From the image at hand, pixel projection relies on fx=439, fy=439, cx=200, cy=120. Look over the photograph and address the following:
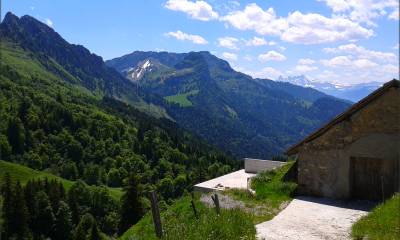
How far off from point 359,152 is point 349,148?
541 millimetres

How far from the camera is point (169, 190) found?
18238 cm

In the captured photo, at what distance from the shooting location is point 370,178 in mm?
22922

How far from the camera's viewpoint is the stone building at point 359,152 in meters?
22.2

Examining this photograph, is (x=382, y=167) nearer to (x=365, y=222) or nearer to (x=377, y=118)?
(x=377, y=118)

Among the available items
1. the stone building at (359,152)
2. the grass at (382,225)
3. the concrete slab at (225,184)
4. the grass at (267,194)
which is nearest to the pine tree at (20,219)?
the concrete slab at (225,184)

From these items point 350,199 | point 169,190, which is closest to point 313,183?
point 350,199

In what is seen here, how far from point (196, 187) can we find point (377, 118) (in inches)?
498

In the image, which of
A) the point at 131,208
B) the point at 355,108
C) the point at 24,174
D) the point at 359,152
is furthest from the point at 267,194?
the point at 24,174

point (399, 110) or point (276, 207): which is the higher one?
point (399, 110)

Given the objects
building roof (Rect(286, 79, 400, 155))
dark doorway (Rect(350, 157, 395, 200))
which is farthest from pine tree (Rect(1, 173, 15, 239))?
dark doorway (Rect(350, 157, 395, 200))

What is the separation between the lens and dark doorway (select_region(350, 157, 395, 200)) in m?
22.4

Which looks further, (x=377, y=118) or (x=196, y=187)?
(x=196, y=187)

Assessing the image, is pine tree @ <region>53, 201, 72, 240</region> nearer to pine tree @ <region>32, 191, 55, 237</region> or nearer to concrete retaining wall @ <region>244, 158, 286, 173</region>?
pine tree @ <region>32, 191, 55, 237</region>

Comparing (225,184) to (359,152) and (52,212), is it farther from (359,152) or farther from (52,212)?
(52,212)
